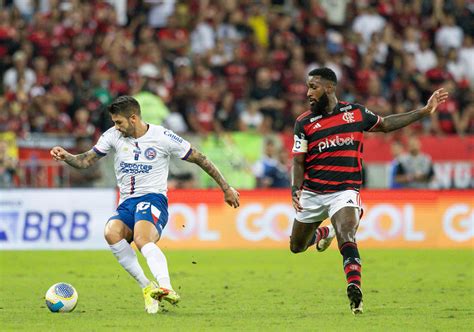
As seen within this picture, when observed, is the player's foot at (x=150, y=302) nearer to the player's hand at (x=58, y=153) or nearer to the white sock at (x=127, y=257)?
the white sock at (x=127, y=257)

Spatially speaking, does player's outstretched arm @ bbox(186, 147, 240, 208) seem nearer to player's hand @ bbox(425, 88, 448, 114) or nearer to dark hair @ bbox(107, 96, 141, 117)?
dark hair @ bbox(107, 96, 141, 117)

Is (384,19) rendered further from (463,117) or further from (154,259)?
(154,259)

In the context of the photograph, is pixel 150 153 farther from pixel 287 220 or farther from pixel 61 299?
pixel 287 220

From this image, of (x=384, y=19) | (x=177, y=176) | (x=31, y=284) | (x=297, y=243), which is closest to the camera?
(x=297, y=243)

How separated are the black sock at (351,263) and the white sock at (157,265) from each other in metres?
1.74

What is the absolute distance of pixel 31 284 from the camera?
1423 centimetres

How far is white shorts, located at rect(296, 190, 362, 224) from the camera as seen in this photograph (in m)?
11.3

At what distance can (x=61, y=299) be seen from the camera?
438 inches

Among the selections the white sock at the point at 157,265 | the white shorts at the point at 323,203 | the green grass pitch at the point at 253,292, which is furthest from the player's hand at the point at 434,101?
the white sock at the point at 157,265

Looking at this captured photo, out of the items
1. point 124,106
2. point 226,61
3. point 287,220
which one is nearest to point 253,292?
point 124,106

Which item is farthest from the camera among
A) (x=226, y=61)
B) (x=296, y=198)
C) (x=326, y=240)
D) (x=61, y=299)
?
(x=226, y=61)

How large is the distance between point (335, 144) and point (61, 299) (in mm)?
3250

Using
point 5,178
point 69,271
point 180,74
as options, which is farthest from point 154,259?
point 180,74

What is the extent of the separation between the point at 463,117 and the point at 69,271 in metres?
12.0
